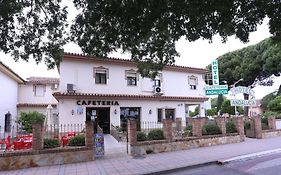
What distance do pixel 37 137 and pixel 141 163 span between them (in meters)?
4.40

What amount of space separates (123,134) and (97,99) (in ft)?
13.0

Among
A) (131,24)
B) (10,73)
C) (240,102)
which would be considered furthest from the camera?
(10,73)

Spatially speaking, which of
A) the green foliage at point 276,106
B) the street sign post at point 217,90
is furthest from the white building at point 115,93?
the green foliage at point 276,106

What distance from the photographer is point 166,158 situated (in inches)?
462

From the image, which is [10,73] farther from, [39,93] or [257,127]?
[257,127]

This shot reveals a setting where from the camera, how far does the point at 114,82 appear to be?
22.5 m

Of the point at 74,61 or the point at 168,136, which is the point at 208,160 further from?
the point at 74,61

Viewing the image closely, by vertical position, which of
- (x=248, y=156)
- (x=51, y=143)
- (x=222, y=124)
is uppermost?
(x=222, y=124)

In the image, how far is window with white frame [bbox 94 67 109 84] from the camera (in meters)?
21.8

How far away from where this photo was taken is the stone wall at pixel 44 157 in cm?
1011

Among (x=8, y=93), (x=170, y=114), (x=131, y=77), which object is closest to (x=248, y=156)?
(x=170, y=114)

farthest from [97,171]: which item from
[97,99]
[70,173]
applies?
[97,99]

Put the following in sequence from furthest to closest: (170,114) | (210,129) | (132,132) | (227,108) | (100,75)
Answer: (227,108) → (170,114) → (100,75) → (210,129) → (132,132)

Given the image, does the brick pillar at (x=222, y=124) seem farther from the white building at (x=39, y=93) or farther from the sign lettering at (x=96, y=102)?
the white building at (x=39, y=93)
